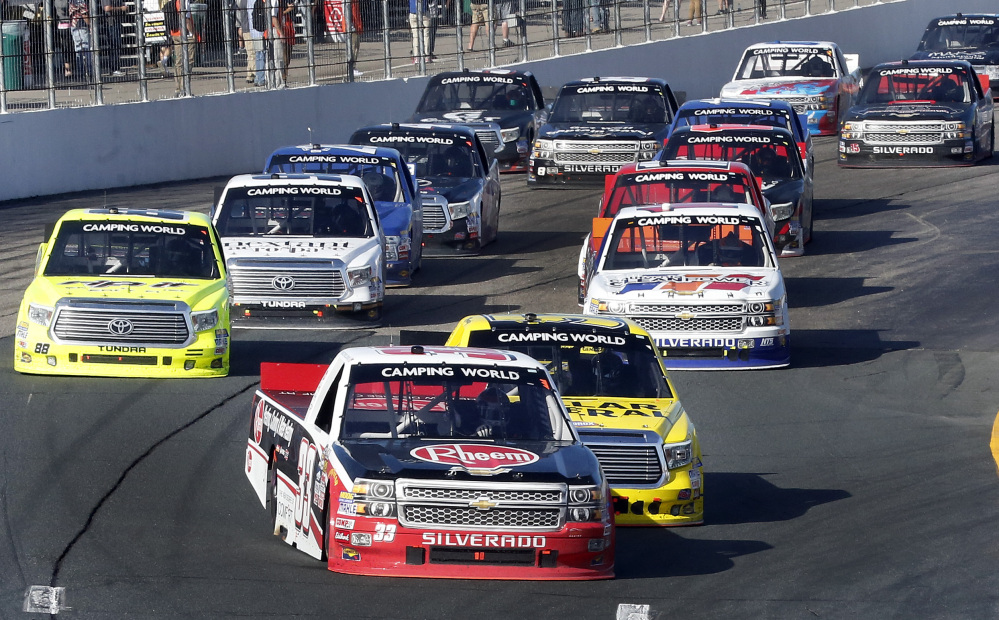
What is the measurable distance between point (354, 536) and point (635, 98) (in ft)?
65.4

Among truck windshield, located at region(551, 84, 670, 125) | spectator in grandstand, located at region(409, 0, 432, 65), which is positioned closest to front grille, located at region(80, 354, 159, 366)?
truck windshield, located at region(551, 84, 670, 125)

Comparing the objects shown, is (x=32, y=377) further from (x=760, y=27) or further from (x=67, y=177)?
(x=760, y=27)

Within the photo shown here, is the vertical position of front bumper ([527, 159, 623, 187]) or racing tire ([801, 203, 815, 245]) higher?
front bumper ([527, 159, 623, 187])

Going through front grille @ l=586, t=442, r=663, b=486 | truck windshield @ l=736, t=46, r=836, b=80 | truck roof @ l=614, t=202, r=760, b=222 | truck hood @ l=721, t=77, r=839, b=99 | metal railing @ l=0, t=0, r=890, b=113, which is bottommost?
front grille @ l=586, t=442, r=663, b=486

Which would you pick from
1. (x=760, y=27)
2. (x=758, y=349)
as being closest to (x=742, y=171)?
(x=758, y=349)

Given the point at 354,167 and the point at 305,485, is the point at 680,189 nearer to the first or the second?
the point at 354,167

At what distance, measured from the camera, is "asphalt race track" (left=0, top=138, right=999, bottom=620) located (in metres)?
8.95

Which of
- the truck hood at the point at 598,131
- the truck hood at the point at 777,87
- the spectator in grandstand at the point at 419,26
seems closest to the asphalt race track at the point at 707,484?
the truck hood at the point at 598,131

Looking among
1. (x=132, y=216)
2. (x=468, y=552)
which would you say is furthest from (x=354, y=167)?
(x=468, y=552)

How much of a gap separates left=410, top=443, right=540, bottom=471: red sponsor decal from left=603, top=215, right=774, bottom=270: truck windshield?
7.85m

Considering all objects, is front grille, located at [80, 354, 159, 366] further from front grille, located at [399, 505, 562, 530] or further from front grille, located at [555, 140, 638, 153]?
front grille, located at [555, 140, 638, 153]

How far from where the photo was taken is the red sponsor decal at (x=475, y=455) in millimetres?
9141

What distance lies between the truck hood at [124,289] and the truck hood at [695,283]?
3.65m

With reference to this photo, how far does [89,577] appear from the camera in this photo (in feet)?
30.0
